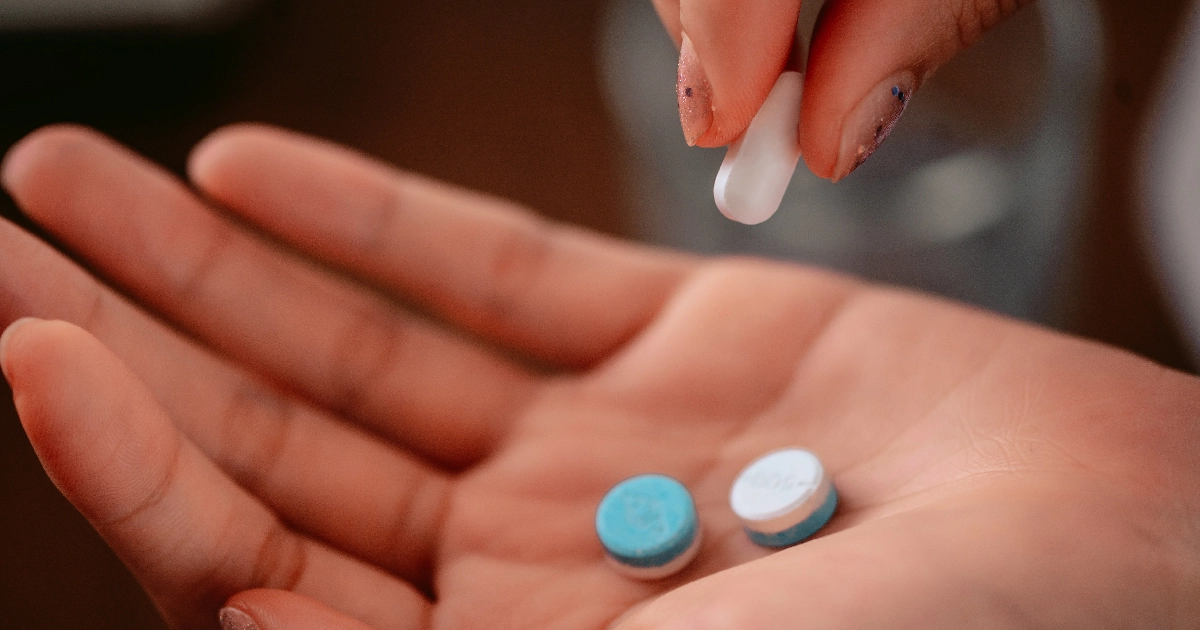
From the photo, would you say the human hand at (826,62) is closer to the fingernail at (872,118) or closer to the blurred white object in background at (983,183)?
the fingernail at (872,118)

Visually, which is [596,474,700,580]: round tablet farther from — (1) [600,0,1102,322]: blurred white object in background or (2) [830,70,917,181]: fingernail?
(1) [600,0,1102,322]: blurred white object in background

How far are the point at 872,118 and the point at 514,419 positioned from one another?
0.51 m

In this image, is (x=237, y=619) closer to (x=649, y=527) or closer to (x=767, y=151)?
(x=649, y=527)

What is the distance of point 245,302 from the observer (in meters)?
1.00

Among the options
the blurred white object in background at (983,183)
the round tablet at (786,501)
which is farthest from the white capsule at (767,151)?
the blurred white object in background at (983,183)

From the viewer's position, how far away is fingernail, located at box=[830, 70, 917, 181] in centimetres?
69

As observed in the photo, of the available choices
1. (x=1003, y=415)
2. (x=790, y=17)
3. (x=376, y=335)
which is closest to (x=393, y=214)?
(x=376, y=335)

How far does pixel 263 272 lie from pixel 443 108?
105 cm

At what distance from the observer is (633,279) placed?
3.65 ft

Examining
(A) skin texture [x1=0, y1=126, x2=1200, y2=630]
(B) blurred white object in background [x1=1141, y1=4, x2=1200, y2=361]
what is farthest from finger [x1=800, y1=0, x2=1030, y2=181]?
(B) blurred white object in background [x1=1141, y1=4, x2=1200, y2=361]

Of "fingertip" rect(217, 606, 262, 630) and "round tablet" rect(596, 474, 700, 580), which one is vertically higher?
"fingertip" rect(217, 606, 262, 630)

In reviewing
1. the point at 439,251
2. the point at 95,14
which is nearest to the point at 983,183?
the point at 439,251

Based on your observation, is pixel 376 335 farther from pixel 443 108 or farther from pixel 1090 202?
pixel 1090 202

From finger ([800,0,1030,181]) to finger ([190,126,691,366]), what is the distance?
42cm
